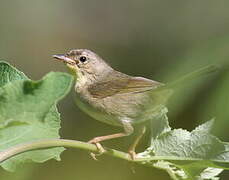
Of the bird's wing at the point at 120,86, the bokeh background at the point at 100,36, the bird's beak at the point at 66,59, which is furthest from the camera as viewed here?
the bokeh background at the point at 100,36

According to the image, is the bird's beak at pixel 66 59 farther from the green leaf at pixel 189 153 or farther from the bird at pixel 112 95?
the green leaf at pixel 189 153

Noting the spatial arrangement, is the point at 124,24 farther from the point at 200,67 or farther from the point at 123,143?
the point at 200,67

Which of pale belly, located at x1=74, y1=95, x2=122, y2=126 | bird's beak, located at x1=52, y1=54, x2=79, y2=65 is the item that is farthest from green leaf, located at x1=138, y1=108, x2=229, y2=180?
bird's beak, located at x1=52, y1=54, x2=79, y2=65

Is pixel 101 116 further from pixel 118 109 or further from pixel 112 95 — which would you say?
pixel 112 95

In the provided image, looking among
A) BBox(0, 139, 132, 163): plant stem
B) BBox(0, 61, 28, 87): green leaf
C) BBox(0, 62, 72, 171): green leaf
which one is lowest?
BBox(0, 139, 132, 163): plant stem

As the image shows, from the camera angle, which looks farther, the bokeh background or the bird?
the bokeh background

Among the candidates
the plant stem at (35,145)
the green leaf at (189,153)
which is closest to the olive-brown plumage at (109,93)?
the green leaf at (189,153)

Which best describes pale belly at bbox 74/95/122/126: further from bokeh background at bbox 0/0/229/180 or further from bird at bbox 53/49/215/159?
bokeh background at bbox 0/0/229/180
